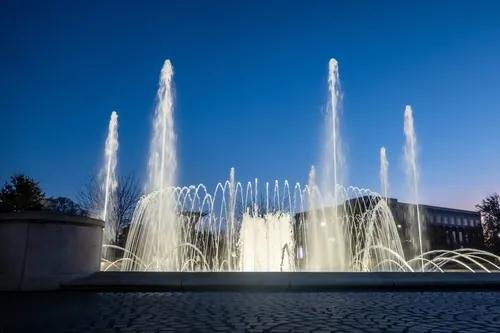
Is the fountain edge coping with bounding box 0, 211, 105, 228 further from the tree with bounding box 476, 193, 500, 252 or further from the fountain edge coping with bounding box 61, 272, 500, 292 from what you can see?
the tree with bounding box 476, 193, 500, 252

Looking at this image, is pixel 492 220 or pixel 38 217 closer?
pixel 38 217

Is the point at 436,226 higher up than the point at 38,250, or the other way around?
the point at 436,226

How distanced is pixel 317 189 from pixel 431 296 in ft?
70.5

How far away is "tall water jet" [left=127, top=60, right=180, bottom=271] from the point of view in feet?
71.7

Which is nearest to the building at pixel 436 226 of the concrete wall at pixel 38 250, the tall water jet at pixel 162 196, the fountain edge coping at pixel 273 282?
the tall water jet at pixel 162 196

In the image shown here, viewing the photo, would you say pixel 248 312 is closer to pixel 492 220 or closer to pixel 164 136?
pixel 164 136

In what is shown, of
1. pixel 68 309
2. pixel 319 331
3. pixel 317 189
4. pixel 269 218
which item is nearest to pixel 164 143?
pixel 269 218

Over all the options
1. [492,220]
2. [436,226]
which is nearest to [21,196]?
[492,220]

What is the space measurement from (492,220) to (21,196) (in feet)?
165

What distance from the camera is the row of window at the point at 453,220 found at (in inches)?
3894

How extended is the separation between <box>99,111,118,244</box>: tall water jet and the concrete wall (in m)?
16.8

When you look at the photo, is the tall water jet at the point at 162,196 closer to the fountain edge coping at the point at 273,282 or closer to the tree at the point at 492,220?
the fountain edge coping at the point at 273,282

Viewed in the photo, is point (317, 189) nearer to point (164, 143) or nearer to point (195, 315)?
point (164, 143)

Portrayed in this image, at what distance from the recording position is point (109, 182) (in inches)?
1496
